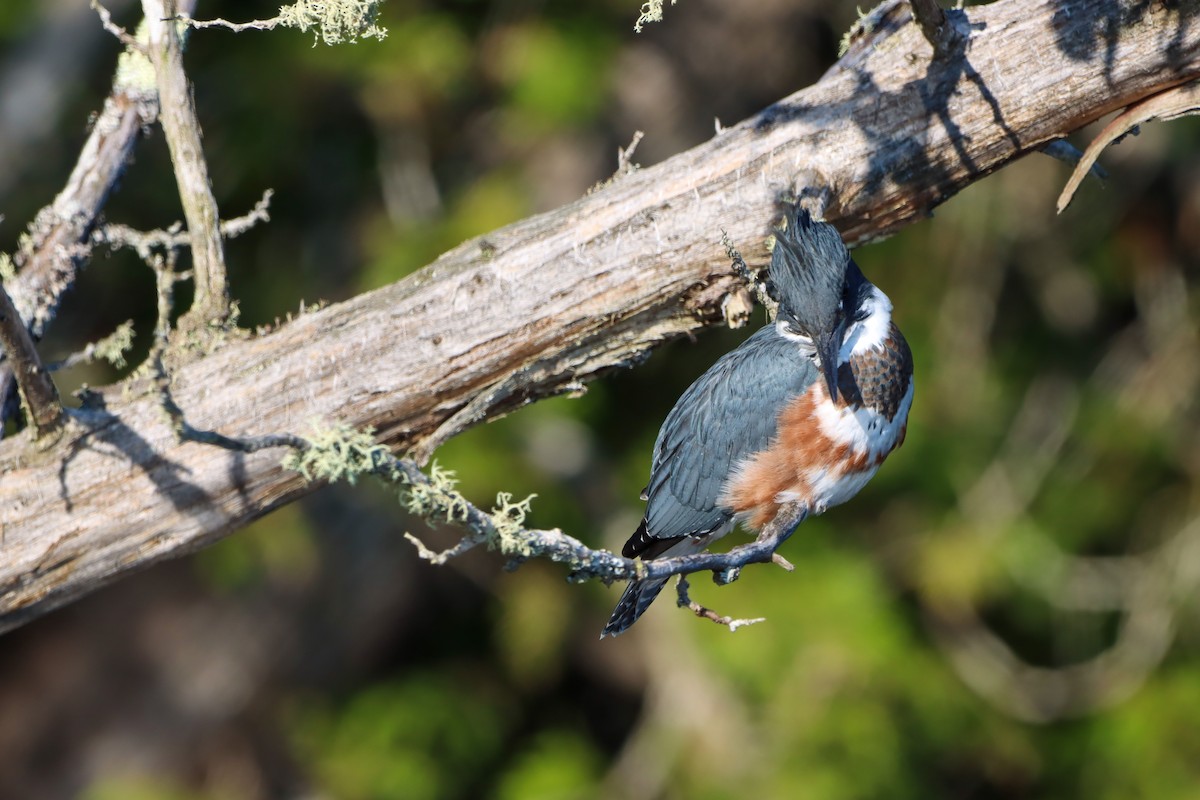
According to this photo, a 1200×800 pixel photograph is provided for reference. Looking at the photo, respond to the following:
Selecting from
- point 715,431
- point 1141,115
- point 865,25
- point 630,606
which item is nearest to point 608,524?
point 630,606

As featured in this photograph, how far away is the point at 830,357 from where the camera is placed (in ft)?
6.56

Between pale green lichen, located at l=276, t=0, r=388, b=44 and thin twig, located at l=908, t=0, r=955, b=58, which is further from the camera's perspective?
thin twig, located at l=908, t=0, r=955, b=58

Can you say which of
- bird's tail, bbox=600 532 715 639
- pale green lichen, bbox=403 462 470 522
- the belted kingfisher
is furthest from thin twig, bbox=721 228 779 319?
pale green lichen, bbox=403 462 470 522

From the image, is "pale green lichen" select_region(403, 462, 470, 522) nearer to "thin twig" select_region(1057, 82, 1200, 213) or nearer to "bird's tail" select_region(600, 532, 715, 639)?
"bird's tail" select_region(600, 532, 715, 639)

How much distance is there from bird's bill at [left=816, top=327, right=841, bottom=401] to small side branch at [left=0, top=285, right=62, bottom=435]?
1225 mm

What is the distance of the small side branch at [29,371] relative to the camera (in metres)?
1.96

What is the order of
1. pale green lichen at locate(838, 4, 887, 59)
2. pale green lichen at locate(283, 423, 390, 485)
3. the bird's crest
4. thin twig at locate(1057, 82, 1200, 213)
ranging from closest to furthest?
pale green lichen at locate(283, 423, 390, 485)
the bird's crest
thin twig at locate(1057, 82, 1200, 213)
pale green lichen at locate(838, 4, 887, 59)

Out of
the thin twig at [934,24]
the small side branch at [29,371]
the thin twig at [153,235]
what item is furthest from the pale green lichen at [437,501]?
the thin twig at [934,24]

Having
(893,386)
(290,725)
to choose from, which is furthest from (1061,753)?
(893,386)

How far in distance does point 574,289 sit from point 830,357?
45cm

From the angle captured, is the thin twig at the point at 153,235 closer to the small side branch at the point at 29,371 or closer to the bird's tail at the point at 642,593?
the small side branch at the point at 29,371

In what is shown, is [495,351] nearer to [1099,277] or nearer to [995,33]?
[995,33]

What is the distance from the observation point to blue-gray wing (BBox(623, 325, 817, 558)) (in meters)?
2.10


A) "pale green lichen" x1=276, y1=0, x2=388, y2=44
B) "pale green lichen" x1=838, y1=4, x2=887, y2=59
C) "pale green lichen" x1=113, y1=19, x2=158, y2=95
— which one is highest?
"pale green lichen" x1=113, y1=19, x2=158, y2=95
